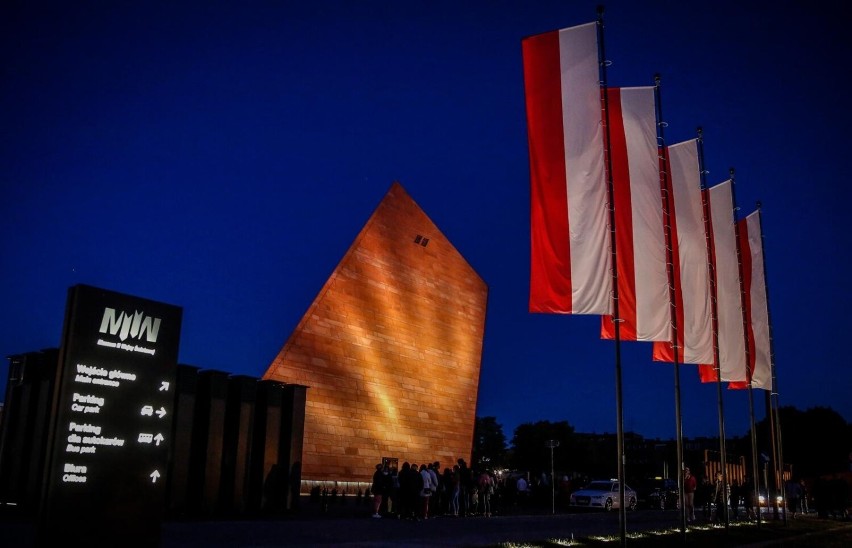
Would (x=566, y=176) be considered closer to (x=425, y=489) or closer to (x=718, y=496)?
(x=425, y=489)

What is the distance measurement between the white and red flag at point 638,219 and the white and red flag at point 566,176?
35.3 inches

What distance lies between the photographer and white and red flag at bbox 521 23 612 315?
41.4ft

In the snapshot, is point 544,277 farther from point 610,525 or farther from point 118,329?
point 610,525

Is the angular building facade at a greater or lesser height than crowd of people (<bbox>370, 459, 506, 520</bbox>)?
greater

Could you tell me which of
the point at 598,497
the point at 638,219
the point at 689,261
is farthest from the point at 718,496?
the point at 638,219

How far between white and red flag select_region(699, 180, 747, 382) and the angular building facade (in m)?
11.3

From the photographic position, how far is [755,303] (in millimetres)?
22359

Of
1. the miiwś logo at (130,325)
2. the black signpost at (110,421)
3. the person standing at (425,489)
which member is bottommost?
the person standing at (425,489)

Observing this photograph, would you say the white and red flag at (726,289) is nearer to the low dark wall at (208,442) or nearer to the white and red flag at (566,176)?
the white and red flag at (566,176)

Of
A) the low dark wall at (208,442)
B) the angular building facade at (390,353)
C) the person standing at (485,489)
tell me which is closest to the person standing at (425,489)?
the low dark wall at (208,442)

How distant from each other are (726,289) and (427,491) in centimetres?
1009

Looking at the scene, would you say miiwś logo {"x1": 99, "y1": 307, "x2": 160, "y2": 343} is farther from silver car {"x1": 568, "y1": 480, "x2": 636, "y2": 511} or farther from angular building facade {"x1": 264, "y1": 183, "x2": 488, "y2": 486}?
silver car {"x1": 568, "y1": 480, "x2": 636, "y2": 511}

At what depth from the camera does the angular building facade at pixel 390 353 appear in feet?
77.9

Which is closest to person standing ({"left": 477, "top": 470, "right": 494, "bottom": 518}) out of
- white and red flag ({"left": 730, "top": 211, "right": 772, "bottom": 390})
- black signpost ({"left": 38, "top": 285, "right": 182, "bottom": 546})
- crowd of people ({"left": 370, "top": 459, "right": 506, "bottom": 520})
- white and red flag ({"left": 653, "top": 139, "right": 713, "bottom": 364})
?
crowd of people ({"left": 370, "top": 459, "right": 506, "bottom": 520})
